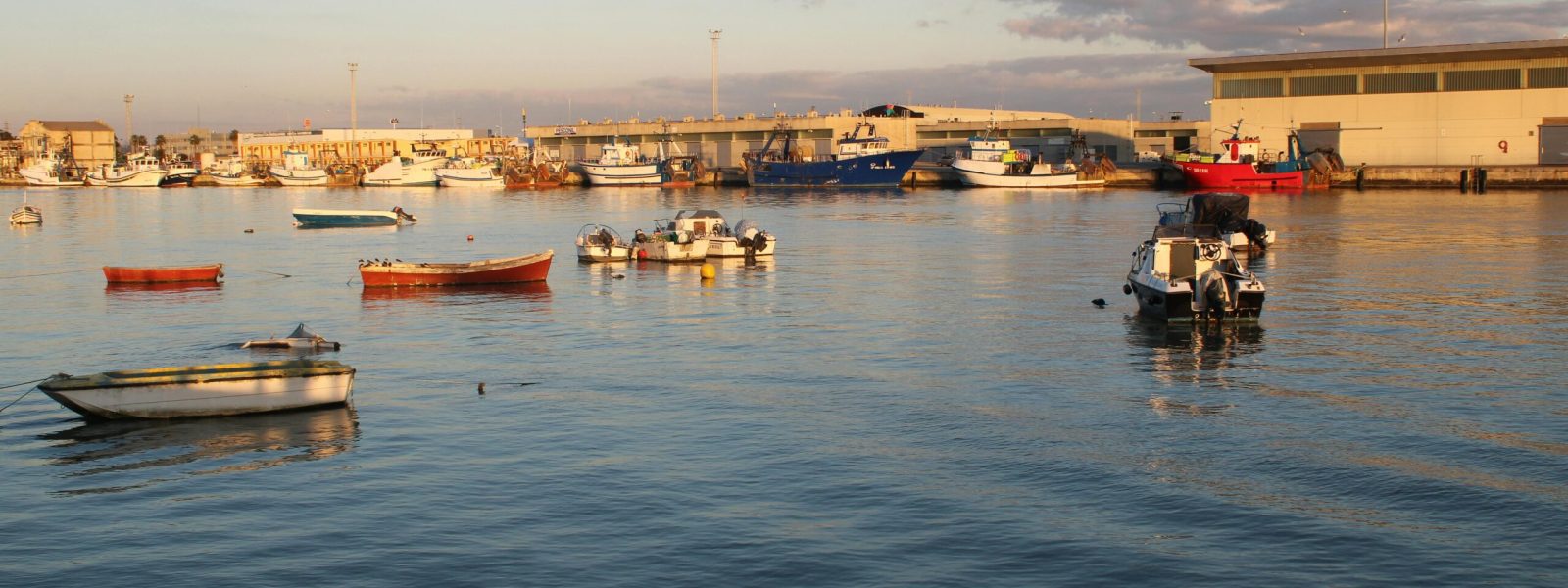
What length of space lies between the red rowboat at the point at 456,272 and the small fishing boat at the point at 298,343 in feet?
46.9

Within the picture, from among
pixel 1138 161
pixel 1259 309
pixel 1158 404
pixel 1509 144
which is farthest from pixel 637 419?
pixel 1138 161

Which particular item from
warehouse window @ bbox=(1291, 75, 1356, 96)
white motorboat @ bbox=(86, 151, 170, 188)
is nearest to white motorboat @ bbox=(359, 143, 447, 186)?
white motorboat @ bbox=(86, 151, 170, 188)

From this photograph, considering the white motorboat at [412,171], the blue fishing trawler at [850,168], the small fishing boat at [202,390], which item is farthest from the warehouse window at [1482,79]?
the white motorboat at [412,171]

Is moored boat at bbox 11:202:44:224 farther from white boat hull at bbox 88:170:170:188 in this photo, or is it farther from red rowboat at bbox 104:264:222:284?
white boat hull at bbox 88:170:170:188

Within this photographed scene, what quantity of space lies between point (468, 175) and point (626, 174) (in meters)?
19.9

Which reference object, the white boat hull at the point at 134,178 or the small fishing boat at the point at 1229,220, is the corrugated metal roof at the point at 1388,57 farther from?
the white boat hull at the point at 134,178

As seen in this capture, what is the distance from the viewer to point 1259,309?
127ft

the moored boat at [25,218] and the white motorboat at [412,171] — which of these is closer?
the moored boat at [25,218]

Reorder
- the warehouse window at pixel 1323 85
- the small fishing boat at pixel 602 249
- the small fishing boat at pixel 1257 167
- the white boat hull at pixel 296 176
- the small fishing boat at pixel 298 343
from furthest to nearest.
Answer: the white boat hull at pixel 296 176, the small fishing boat at pixel 1257 167, the warehouse window at pixel 1323 85, the small fishing boat at pixel 602 249, the small fishing boat at pixel 298 343

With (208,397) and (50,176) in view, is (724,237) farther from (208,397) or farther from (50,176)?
(50,176)

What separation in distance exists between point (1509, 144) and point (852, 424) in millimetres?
110878

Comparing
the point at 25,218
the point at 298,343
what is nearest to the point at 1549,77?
the point at 298,343

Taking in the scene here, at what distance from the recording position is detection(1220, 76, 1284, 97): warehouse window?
12606cm

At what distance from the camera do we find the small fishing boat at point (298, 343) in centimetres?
3509
